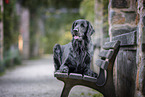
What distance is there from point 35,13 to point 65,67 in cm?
1606

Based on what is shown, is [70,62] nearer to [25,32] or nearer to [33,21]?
[25,32]

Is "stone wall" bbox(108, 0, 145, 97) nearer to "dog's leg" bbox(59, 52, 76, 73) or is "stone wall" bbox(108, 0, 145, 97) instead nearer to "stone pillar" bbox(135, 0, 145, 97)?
"stone pillar" bbox(135, 0, 145, 97)

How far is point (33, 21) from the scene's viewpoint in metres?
17.9

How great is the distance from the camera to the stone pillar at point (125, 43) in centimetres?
271

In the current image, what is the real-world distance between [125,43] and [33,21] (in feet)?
51.9

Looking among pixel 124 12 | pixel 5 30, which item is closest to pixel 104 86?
pixel 124 12

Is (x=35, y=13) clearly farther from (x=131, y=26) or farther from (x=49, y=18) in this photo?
(x=131, y=26)

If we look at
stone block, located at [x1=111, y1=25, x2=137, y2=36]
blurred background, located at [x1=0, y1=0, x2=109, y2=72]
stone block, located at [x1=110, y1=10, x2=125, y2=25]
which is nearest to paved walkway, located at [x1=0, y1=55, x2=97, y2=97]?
stone block, located at [x1=111, y1=25, x2=137, y2=36]

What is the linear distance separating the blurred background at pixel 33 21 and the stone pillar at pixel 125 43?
1.57 meters

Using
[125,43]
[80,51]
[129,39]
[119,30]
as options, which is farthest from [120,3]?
→ [80,51]

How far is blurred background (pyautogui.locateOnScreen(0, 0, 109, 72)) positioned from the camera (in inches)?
287

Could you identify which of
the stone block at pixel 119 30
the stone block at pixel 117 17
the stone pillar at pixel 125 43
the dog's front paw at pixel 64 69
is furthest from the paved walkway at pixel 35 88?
the stone block at pixel 117 17

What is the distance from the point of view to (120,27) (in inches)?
147

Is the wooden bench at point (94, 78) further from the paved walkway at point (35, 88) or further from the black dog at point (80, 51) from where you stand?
the paved walkway at point (35, 88)
